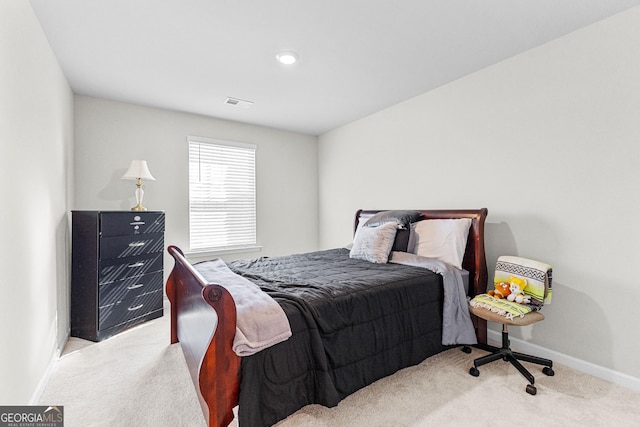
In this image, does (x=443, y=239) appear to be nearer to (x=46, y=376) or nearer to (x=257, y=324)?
(x=257, y=324)

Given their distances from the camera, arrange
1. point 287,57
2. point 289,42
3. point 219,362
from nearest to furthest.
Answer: point 219,362
point 289,42
point 287,57

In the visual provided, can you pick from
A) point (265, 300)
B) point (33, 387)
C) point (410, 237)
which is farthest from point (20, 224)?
point (410, 237)

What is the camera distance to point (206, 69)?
279 cm

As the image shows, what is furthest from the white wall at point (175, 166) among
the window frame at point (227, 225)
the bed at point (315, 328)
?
the bed at point (315, 328)

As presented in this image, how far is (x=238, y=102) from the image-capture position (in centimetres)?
362

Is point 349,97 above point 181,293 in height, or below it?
above

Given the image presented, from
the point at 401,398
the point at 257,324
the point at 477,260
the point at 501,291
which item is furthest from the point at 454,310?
the point at 257,324

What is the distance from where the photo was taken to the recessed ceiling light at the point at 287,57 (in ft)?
8.31

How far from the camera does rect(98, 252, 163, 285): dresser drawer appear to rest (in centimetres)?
288

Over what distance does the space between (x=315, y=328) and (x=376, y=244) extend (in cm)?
143

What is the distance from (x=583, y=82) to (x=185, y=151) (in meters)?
4.17

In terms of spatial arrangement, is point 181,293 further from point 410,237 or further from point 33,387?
point 410,237

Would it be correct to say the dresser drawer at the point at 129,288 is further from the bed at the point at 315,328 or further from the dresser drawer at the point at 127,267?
the bed at the point at 315,328

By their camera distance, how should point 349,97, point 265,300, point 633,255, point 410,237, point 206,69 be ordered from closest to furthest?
1. point 265,300
2. point 633,255
3. point 206,69
4. point 410,237
5. point 349,97
